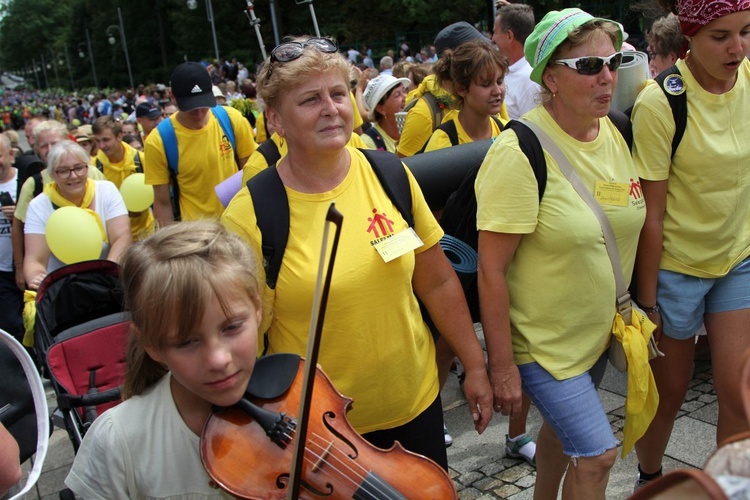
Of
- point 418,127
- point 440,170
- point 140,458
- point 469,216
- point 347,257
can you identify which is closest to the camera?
point 140,458

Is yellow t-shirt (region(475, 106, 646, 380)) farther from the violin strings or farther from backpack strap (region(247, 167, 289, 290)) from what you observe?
the violin strings

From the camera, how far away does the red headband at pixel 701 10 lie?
8.52 feet

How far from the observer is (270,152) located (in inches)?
160

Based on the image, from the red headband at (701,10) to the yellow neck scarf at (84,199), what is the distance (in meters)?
3.38

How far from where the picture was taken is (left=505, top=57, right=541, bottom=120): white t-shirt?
4977mm

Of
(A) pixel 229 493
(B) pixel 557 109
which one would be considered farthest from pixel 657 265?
(A) pixel 229 493

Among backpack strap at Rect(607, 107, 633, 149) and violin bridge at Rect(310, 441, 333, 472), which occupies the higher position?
backpack strap at Rect(607, 107, 633, 149)

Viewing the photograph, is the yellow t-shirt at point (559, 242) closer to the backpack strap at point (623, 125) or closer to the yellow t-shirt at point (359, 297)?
the backpack strap at point (623, 125)

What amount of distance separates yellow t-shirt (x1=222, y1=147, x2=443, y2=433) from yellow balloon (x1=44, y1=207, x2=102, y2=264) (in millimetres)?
2270

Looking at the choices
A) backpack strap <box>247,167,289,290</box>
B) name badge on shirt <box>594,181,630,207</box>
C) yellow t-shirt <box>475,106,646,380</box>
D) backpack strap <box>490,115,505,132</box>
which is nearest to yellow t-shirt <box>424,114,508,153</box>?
backpack strap <box>490,115,505,132</box>

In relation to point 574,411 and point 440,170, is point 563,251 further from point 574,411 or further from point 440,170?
point 440,170

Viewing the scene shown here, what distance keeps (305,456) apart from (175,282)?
1.66 feet

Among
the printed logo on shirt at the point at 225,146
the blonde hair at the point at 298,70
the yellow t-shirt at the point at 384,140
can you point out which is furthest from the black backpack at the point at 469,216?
the printed logo on shirt at the point at 225,146

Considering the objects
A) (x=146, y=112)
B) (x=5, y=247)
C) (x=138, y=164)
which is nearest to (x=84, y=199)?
(x=5, y=247)
